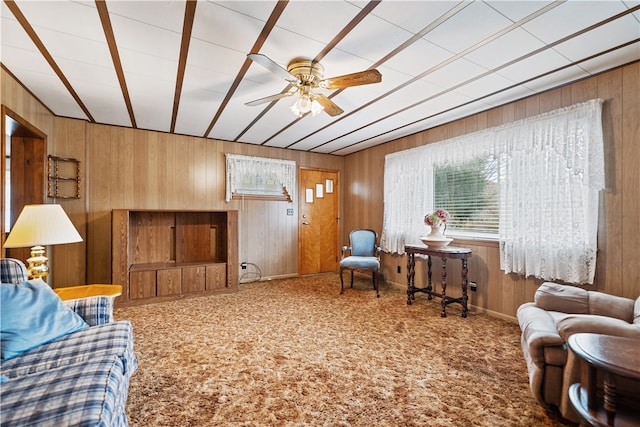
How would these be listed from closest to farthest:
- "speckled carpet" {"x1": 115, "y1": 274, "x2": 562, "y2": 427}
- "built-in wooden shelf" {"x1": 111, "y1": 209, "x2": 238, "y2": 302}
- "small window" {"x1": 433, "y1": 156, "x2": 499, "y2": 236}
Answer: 1. "speckled carpet" {"x1": 115, "y1": 274, "x2": 562, "y2": 427}
2. "small window" {"x1": 433, "y1": 156, "x2": 499, "y2": 236}
3. "built-in wooden shelf" {"x1": 111, "y1": 209, "x2": 238, "y2": 302}

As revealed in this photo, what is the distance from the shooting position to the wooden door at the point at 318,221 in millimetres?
5477

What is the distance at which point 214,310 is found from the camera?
350cm

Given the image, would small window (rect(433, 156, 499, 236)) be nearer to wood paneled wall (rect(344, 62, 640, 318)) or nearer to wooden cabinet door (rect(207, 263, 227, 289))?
wood paneled wall (rect(344, 62, 640, 318))

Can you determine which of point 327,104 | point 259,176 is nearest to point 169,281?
point 259,176

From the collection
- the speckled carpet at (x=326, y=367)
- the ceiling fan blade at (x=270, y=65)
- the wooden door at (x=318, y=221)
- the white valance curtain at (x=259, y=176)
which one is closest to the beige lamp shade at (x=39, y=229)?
the speckled carpet at (x=326, y=367)

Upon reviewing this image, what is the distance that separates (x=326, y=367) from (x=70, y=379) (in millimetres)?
1531

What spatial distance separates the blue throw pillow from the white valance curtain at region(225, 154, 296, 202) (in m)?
3.15

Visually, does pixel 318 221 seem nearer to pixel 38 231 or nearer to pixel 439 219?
pixel 439 219

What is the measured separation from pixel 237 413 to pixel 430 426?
108 cm

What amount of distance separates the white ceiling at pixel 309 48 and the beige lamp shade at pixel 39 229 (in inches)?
46.0

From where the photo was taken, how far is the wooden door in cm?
548

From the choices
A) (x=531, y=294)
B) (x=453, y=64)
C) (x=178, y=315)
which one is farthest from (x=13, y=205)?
(x=531, y=294)

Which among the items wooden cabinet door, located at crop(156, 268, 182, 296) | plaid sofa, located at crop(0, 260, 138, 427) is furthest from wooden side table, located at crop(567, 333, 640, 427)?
wooden cabinet door, located at crop(156, 268, 182, 296)

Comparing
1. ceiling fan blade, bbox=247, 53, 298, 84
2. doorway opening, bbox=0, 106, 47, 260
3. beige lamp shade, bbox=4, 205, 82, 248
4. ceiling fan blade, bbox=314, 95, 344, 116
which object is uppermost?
ceiling fan blade, bbox=247, 53, 298, 84
